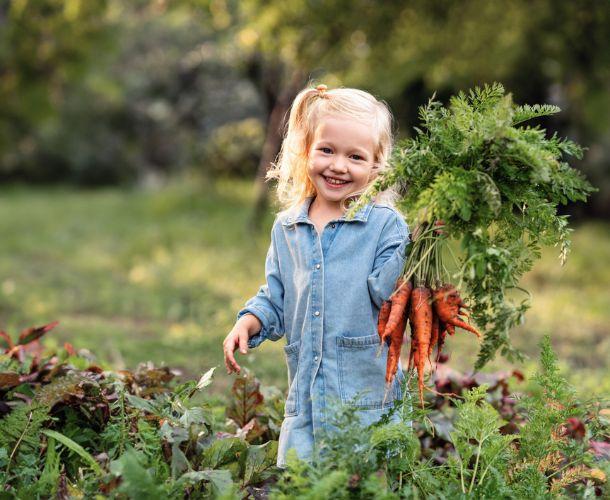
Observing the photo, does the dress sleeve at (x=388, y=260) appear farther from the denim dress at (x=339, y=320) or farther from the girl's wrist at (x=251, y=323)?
the girl's wrist at (x=251, y=323)

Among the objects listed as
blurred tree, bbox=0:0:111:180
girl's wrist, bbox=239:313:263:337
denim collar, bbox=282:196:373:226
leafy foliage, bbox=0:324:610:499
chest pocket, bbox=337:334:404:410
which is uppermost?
blurred tree, bbox=0:0:111:180

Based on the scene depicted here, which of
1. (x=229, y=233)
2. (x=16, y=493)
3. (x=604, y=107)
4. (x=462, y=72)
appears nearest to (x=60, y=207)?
(x=229, y=233)

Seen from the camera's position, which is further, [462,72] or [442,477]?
[462,72]

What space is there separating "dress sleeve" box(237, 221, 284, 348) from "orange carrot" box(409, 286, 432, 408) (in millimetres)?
650

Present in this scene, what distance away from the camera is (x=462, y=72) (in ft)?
39.2

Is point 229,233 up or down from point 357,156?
down

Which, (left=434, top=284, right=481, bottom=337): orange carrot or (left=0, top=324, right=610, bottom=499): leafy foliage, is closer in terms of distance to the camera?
(left=0, top=324, right=610, bottom=499): leafy foliage

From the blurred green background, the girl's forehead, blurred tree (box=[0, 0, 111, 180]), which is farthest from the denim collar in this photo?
blurred tree (box=[0, 0, 111, 180])

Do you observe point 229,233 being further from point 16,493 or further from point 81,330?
point 16,493

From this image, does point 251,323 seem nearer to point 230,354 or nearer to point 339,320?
point 230,354

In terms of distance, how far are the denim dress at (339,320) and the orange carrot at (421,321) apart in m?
0.21

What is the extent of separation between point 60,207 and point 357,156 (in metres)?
17.3

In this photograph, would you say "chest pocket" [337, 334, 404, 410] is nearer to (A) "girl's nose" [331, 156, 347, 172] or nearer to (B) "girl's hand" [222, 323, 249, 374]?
(B) "girl's hand" [222, 323, 249, 374]

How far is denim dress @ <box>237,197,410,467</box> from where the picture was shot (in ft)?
9.11
